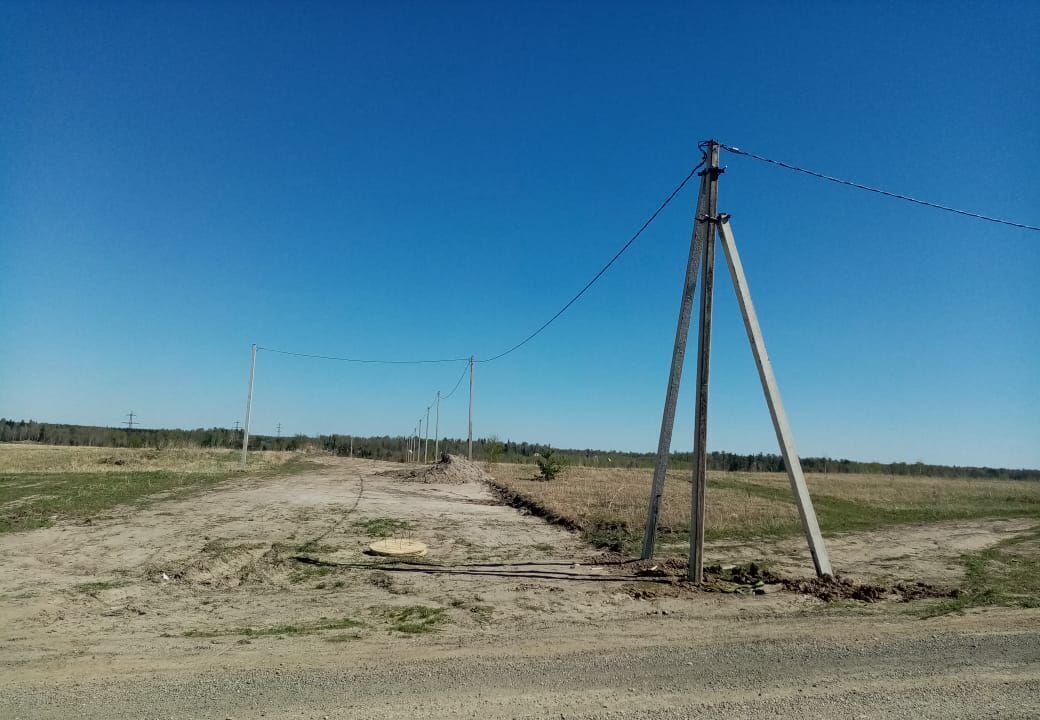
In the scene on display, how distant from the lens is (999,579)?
9961 mm

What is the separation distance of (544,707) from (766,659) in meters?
2.42

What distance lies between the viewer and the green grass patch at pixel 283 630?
635 centimetres

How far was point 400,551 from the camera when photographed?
11.2 metres

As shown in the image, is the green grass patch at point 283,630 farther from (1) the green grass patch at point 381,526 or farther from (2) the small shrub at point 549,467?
(2) the small shrub at point 549,467

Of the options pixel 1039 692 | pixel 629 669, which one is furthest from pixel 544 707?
pixel 1039 692

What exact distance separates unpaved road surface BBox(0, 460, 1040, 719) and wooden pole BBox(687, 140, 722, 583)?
3.46ft

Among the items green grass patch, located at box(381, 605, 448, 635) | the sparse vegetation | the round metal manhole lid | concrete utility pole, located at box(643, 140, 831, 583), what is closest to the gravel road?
green grass patch, located at box(381, 605, 448, 635)

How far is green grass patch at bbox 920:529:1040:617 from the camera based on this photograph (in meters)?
8.05

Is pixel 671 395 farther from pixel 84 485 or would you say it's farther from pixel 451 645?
pixel 84 485

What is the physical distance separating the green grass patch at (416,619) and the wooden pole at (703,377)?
12.8ft

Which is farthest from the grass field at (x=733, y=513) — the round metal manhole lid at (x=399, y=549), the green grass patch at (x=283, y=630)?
the green grass patch at (x=283, y=630)

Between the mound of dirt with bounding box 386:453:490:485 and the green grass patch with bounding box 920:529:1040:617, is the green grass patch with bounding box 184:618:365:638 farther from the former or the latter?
the mound of dirt with bounding box 386:453:490:485

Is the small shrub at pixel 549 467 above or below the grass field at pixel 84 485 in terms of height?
above

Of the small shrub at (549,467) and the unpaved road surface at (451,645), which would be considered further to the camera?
the small shrub at (549,467)
